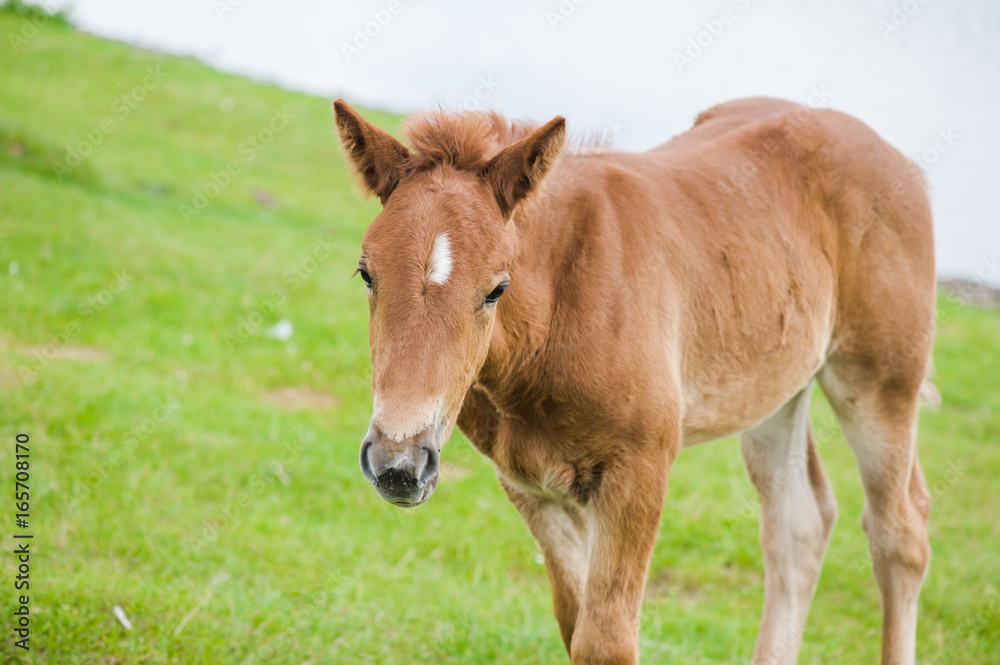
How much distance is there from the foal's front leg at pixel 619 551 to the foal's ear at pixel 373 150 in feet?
4.38

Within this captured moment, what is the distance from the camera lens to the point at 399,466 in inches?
87.7

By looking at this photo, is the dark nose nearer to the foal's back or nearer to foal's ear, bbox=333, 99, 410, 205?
foal's ear, bbox=333, 99, 410, 205

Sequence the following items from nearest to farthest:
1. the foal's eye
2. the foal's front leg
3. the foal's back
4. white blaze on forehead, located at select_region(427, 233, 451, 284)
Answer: white blaze on forehead, located at select_region(427, 233, 451, 284), the foal's eye, the foal's front leg, the foal's back

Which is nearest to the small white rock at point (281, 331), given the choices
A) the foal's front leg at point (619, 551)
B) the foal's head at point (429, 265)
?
the foal's head at point (429, 265)

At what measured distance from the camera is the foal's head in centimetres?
231

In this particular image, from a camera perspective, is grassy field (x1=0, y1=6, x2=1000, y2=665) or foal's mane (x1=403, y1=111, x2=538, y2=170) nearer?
foal's mane (x1=403, y1=111, x2=538, y2=170)

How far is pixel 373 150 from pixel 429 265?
23.1 inches

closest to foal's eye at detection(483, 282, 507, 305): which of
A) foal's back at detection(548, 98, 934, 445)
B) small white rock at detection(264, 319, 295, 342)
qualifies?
foal's back at detection(548, 98, 934, 445)

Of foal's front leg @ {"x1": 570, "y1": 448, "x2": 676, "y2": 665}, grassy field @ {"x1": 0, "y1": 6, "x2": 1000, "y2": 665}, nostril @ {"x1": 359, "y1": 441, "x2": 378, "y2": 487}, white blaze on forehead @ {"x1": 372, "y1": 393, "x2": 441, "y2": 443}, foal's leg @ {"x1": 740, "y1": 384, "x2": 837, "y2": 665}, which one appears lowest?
grassy field @ {"x1": 0, "y1": 6, "x2": 1000, "y2": 665}

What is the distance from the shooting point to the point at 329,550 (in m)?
5.15

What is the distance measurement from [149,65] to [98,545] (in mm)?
16809

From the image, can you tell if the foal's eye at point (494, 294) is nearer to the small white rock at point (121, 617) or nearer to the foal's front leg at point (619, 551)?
the foal's front leg at point (619, 551)

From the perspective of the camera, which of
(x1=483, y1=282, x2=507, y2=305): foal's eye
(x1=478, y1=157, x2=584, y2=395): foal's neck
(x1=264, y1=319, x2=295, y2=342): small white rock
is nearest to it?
(x1=483, y1=282, x2=507, y2=305): foal's eye

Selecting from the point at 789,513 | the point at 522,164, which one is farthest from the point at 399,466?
the point at 789,513
